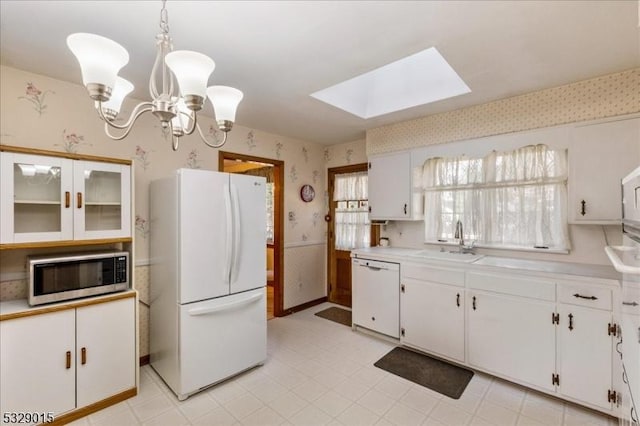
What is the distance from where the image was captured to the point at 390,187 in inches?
136

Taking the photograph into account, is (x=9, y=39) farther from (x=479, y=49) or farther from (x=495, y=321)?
(x=495, y=321)

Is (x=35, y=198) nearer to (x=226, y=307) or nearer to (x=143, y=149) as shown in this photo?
(x=143, y=149)

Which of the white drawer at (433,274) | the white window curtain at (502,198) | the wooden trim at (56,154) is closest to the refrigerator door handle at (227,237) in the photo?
the wooden trim at (56,154)

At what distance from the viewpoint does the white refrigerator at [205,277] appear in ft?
7.27

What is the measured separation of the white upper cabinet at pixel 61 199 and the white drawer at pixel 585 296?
11.0 ft

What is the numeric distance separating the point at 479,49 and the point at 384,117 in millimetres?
1385

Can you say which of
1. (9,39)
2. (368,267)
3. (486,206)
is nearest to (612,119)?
(486,206)

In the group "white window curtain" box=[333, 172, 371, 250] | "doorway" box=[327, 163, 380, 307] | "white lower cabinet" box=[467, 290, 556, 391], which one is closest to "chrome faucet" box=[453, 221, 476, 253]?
"white lower cabinet" box=[467, 290, 556, 391]

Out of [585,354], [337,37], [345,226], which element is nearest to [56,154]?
[337,37]

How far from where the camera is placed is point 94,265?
217 cm

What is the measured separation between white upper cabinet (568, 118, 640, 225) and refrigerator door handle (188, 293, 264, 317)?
2.71 meters

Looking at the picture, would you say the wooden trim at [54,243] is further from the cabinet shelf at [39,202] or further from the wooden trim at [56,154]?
the wooden trim at [56,154]

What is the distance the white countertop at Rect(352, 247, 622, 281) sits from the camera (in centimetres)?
211

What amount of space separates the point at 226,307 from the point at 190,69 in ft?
6.11
